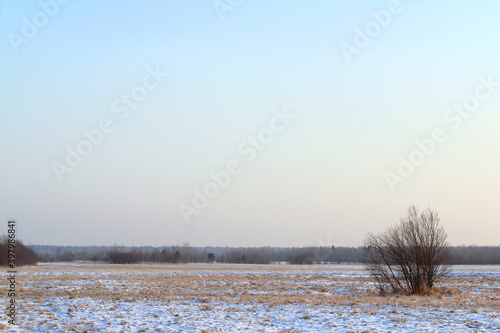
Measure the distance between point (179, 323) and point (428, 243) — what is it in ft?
48.6

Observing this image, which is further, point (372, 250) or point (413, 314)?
point (372, 250)

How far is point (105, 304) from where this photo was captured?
63.0ft

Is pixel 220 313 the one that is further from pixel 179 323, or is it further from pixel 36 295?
pixel 36 295

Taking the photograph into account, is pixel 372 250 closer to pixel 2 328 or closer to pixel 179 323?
pixel 179 323

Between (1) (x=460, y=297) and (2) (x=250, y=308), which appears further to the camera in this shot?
(1) (x=460, y=297)

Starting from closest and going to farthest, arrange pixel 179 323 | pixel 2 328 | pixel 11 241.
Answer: pixel 2 328, pixel 179 323, pixel 11 241

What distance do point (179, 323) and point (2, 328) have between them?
14.6ft

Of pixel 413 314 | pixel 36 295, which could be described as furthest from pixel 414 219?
pixel 36 295

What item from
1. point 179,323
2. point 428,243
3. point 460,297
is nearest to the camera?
point 179,323

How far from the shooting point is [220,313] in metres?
16.8

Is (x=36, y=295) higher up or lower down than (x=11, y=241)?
lower down

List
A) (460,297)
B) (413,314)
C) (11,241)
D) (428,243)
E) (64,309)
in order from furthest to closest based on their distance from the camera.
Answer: (428,243) < (460,297) < (11,241) < (64,309) < (413,314)

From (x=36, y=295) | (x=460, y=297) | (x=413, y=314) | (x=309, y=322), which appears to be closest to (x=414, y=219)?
(x=460, y=297)

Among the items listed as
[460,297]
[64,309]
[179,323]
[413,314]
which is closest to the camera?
[179,323]
